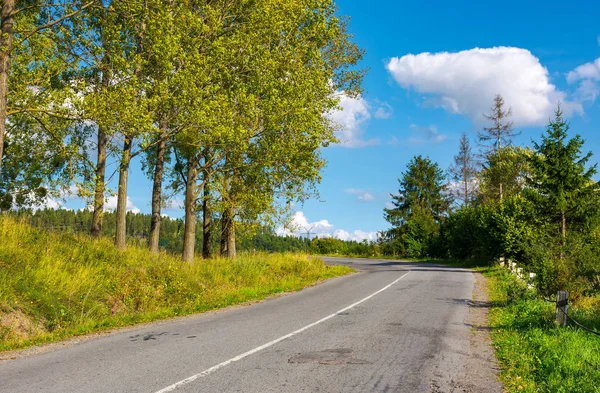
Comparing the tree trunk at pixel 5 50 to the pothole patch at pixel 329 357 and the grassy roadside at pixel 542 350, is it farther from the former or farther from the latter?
the grassy roadside at pixel 542 350

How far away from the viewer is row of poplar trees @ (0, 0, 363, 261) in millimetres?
13867

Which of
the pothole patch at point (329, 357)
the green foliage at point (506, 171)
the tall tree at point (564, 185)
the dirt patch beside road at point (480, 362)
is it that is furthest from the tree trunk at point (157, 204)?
the green foliage at point (506, 171)

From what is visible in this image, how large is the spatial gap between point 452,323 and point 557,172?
57.8 ft

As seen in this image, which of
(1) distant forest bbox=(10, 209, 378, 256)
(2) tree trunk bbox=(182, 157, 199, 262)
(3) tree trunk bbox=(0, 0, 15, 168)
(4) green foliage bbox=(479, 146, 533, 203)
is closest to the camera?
(3) tree trunk bbox=(0, 0, 15, 168)

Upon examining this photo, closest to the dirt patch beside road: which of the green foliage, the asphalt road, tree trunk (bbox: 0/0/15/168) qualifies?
the asphalt road

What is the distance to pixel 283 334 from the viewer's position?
9.73 meters

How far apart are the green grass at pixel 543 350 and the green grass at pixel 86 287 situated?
784 centimetres

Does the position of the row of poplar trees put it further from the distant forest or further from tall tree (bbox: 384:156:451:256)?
tall tree (bbox: 384:156:451:256)

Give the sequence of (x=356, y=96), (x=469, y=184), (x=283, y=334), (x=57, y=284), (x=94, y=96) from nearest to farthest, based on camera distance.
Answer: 1. (x=283, y=334)
2. (x=57, y=284)
3. (x=94, y=96)
4. (x=356, y=96)
5. (x=469, y=184)

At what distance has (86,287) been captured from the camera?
11719mm

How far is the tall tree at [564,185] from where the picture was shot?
2497 centimetres

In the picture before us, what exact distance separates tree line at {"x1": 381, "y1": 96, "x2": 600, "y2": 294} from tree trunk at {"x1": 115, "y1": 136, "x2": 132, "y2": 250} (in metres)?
14.3

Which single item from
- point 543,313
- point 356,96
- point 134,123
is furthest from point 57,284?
point 356,96

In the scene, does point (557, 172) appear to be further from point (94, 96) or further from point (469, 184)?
point (469, 184)
